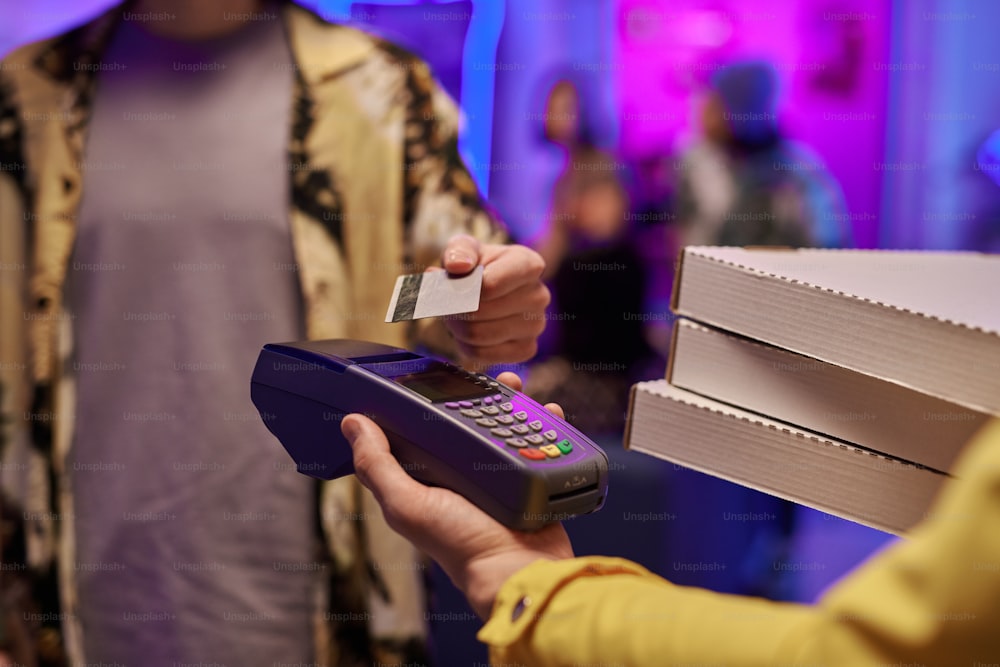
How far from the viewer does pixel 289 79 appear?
3.33 ft

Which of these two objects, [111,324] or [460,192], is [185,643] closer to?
[111,324]

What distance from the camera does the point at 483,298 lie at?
0.71m

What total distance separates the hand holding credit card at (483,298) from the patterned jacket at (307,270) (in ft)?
0.65

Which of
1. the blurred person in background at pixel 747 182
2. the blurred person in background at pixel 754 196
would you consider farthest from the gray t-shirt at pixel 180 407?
the blurred person in background at pixel 747 182

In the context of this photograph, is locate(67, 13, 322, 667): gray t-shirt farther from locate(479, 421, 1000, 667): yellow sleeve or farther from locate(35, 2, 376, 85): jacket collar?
locate(479, 421, 1000, 667): yellow sleeve

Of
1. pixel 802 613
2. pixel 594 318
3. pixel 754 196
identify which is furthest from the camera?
pixel 754 196

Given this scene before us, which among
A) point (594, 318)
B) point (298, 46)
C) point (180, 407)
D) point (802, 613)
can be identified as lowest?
point (594, 318)

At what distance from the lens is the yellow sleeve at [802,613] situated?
0.29 metres

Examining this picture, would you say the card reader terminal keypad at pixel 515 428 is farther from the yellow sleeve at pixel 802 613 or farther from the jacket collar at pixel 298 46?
the jacket collar at pixel 298 46

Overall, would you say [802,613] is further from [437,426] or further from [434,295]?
[434,295]

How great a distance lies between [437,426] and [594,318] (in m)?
1.60

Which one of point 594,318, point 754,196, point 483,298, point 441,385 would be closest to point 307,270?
point 483,298

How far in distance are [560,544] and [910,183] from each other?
438 cm

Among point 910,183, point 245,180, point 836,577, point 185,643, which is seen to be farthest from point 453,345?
point 910,183
